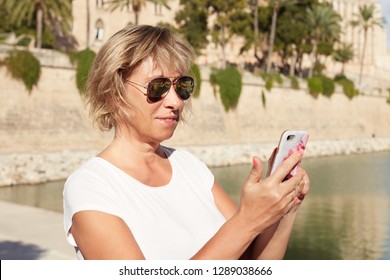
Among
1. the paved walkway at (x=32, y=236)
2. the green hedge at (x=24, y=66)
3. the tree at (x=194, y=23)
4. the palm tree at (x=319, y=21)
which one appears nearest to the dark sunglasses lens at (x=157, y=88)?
the paved walkway at (x=32, y=236)

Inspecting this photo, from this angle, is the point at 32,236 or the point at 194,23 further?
the point at 194,23

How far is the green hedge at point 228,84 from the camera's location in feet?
93.4

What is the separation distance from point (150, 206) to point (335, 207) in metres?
15.5

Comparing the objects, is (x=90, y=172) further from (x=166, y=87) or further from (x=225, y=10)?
(x=225, y=10)

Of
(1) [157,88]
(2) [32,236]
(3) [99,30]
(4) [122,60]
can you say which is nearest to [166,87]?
(1) [157,88]

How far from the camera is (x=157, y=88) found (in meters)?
1.89

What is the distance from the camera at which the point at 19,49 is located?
65.8 feet

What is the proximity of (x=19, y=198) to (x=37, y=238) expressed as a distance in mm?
8712

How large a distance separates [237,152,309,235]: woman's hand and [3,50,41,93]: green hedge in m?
19.3

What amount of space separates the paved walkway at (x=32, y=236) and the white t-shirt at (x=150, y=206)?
16.7ft

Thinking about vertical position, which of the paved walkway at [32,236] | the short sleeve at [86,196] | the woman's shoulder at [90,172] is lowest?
the paved walkway at [32,236]

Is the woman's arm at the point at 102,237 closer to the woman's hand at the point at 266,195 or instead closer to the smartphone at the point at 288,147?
the woman's hand at the point at 266,195

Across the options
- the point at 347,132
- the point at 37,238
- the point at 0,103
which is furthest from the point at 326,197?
the point at 347,132

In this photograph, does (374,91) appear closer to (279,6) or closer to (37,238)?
(279,6)
